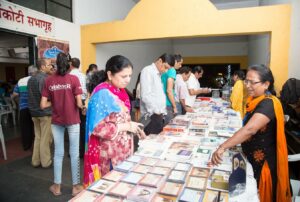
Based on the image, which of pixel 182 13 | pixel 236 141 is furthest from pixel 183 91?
pixel 236 141

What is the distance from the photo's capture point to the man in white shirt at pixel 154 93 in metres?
2.79

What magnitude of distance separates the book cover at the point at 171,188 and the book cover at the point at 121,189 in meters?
0.15

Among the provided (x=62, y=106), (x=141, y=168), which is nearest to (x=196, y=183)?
(x=141, y=168)

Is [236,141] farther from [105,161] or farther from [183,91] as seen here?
[183,91]

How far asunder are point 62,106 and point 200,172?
153 cm

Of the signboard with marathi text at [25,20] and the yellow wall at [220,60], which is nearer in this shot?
the signboard with marathi text at [25,20]

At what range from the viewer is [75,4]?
502 cm

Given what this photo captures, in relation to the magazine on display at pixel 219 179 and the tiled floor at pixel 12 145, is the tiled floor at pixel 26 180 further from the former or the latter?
the magazine on display at pixel 219 179

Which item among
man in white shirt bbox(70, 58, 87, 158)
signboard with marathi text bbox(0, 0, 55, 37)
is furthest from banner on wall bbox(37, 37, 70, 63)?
man in white shirt bbox(70, 58, 87, 158)

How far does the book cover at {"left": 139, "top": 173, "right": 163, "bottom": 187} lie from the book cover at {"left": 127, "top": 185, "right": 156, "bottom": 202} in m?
0.03

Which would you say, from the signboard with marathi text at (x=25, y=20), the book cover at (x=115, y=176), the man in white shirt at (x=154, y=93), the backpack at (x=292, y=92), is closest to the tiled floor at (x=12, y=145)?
the signboard with marathi text at (x=25, y=20)

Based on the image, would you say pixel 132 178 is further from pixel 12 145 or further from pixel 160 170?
pixel 12 145

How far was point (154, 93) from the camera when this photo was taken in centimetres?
281

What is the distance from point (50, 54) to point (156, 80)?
263 cm
